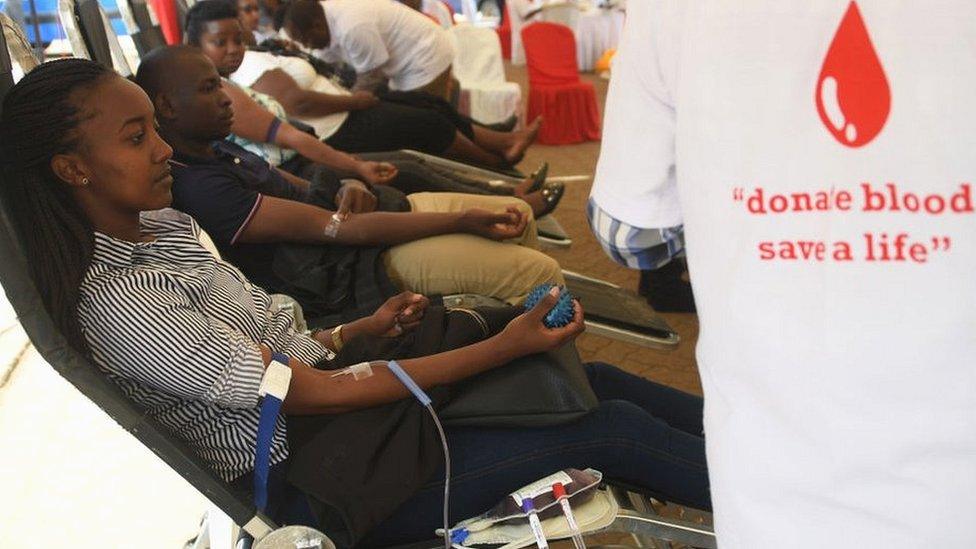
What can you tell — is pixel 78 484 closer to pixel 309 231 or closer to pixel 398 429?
pixel 309 231

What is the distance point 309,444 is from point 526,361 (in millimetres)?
384

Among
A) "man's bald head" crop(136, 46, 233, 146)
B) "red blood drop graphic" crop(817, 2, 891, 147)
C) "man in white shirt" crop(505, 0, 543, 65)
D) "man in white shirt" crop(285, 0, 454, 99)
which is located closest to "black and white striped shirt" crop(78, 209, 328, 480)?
"man's bald head" crop(136, 46, 233, 146)

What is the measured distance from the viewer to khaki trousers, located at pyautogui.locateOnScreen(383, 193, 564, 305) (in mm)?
2178

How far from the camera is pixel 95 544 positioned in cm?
214

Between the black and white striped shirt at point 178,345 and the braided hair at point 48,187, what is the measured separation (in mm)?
28

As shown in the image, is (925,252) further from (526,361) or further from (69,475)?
(69,475)

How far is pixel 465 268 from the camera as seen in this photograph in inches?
86.4

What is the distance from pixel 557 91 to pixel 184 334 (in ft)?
16.2

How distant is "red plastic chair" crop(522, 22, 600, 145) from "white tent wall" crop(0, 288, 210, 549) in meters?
3.75

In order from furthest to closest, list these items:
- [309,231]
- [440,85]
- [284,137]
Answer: [440,85], [284,137], [309,231]

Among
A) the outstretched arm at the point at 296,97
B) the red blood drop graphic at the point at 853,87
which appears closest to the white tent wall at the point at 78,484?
the outstretched arm at the point at 296,97

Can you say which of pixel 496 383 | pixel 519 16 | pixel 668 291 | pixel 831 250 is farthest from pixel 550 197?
pixel 519 16

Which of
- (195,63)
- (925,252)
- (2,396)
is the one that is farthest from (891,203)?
(2,396)

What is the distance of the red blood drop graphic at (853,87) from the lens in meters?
0.81
